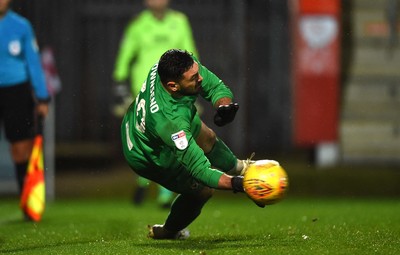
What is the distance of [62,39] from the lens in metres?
15.9

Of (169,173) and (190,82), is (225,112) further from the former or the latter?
(169,173)

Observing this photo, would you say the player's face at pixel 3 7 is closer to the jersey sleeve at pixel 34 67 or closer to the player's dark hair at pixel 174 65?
the jersey sleeve at pixel 34 67

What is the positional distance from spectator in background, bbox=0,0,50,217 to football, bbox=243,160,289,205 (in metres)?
4.34

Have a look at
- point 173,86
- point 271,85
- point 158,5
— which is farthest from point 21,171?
point 271,85

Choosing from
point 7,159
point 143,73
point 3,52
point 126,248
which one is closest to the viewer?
point 126,248

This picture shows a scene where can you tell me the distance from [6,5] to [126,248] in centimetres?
422

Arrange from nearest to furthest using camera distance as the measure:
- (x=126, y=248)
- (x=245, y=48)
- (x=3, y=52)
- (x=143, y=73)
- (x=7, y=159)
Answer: (x=126, y=248) < (x=3, y=52) < (x=143, y=73) < (x=7, y=159) < (x=245, y=48)

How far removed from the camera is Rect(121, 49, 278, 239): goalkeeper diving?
24.7 ft

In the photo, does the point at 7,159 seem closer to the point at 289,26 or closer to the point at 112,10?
the point at 112,10

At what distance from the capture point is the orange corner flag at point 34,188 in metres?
11.0

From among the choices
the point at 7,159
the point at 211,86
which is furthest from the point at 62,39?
the point at 211,86

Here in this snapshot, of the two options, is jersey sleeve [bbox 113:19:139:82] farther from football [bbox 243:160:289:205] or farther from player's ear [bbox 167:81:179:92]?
football [bbox 243:160:289:205]

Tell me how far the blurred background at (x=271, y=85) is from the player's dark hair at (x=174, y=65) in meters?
6.45

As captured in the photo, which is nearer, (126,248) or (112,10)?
(126,248)
